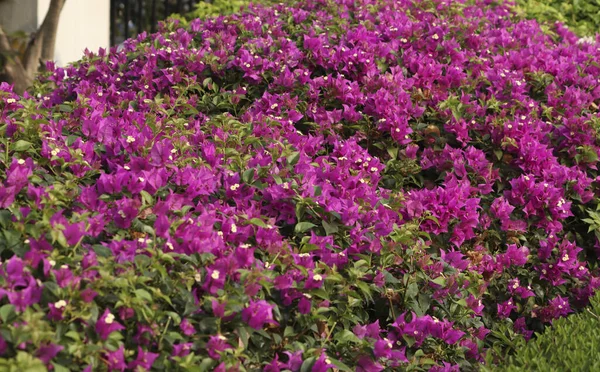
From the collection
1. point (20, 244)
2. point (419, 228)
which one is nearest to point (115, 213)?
point (20, 244)

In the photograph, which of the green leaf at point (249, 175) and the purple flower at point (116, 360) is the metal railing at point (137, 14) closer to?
the green leaf at point (249, 175)

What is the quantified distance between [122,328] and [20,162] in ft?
3.07

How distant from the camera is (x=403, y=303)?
311 cm

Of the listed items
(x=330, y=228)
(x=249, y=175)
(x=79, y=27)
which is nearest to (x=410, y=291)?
(x=330, y=228)

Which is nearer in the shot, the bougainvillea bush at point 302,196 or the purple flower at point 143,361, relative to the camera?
the purple flower at point 143,361

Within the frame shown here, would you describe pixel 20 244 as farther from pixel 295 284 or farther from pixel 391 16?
pixel 391 16

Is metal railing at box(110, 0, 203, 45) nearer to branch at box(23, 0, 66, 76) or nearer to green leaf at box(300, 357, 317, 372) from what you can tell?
branch at box(23, 0, 66, 76)

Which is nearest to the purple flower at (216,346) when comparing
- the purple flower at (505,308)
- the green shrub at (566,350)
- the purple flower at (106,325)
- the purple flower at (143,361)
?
the purple flower at (143,361)

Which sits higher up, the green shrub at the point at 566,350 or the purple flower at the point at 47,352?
the purple flower at the point at 47,352

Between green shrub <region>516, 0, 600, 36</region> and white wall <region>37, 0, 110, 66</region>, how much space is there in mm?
3971

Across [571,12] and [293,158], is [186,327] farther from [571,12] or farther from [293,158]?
[571,12]

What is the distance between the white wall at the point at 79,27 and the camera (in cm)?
638

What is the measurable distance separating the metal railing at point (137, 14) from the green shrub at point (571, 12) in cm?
351

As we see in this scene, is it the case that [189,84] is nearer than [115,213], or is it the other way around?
[115,213]
